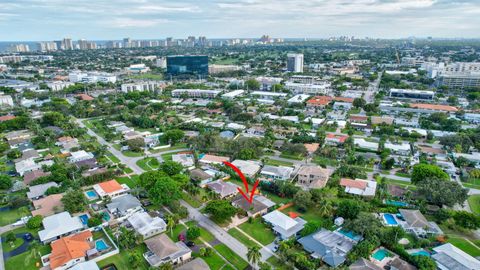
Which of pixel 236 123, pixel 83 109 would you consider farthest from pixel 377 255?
pixel 83 109

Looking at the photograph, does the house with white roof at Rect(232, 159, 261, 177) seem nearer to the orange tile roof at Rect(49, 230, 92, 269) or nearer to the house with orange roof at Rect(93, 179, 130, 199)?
the house with orange roof at Rect(93, 179, 130, 199)

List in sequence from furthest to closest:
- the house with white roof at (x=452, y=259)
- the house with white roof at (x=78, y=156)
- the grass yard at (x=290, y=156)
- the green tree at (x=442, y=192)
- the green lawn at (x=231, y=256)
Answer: the grass yard at (x=290, y=156), the house with white roof at (x=78, y=156), the green tree at (x=442, y=192), the green lawn at (x=231, y=256), the house with white roof at (x=452, y=259)

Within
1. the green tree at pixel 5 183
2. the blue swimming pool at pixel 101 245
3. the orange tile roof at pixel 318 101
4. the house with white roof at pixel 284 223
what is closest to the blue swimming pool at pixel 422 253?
the house with white roof at pixel 284 223

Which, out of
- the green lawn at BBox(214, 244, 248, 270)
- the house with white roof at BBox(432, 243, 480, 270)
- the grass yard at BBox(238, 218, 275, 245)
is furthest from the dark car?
the house with white roof at BBox(432, 243, 480, 270)

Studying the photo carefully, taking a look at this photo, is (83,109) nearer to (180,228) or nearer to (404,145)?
(180,228)

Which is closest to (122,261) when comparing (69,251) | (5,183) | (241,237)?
(69,251)

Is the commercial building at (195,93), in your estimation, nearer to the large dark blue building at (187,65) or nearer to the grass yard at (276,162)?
the large dark blue building at (187,65)
